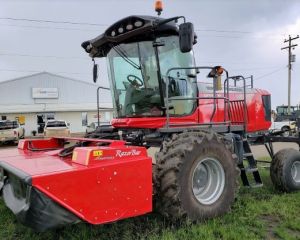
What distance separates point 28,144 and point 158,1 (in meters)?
3.14

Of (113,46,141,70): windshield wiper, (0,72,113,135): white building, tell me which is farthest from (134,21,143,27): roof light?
(0,72,113,135): white building

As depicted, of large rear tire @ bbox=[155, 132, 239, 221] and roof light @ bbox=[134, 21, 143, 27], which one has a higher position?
roof light @ bbox=[134, 21, 143, 27]

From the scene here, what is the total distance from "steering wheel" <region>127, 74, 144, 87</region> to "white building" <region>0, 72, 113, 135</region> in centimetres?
3131

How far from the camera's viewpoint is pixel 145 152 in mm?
4125

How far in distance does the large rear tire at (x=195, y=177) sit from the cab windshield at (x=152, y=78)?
2.92 feet

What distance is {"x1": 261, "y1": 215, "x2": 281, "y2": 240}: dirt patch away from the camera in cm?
421

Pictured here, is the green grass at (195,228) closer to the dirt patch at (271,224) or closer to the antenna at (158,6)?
the dirt patch at (271,224)

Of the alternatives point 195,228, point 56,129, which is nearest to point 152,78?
point 195,228

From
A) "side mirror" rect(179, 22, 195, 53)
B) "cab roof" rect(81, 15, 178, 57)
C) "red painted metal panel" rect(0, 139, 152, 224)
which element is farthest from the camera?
"cab roof" rect(81, 15, 178, 57)

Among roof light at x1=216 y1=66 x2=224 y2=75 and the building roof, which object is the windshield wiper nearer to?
roof light at x1=216 y1=66 x2=224 y2=75

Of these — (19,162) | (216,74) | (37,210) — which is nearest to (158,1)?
(216,74)

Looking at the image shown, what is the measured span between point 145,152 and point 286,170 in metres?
3.28

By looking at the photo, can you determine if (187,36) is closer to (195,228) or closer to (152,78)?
(152,78)

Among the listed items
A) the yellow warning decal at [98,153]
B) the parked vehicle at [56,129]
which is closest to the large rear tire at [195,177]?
the yellow warning decal at [98,153]
